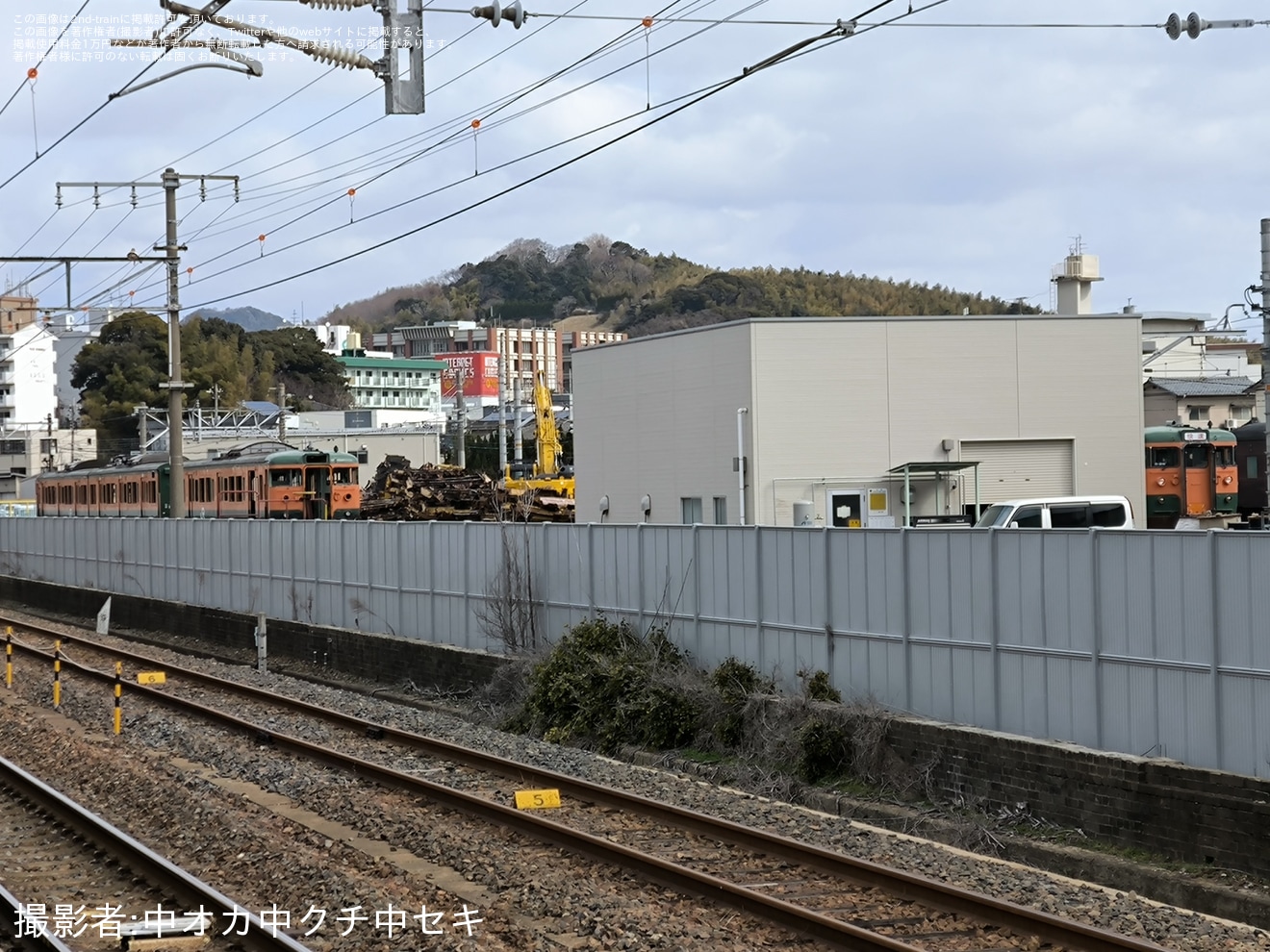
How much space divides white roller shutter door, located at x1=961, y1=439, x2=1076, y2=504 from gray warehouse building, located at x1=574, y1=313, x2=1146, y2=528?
3 cm

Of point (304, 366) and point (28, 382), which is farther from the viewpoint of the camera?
point (304, 366)

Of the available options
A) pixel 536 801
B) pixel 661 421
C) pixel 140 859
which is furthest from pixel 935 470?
pixel 140 859

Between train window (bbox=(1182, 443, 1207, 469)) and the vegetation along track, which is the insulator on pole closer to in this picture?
the vegetation along track

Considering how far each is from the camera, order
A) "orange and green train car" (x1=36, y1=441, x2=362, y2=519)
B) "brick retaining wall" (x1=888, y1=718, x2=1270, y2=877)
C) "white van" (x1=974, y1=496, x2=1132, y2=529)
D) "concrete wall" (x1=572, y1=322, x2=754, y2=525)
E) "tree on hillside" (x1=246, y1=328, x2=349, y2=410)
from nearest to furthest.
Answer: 1. "brick retaining wall" (x1=888, y1=718, x2=1270, y2=877)
2. "white van" (x1=974, y1=496, x2=1132, y2=529)
3. "concrete wall" (x1=572, y1=322, x2=754, y2=525)
4. "orange and green train car" (x1=36, y1=441, x2=362, y2=519)
5. "tree on hillside" (x1=246, y1=328, x2=349, y2=410)

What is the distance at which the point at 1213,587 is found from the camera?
1116cm

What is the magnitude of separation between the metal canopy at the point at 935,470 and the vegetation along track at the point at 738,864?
17939 millimetres

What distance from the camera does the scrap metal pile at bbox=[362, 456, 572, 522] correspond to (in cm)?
4919

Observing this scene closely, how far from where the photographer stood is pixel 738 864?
10.9 metres

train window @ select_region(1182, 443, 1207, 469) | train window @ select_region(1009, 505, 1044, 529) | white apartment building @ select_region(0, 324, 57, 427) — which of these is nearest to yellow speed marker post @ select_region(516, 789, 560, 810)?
train window @ select_region(1009, 505, 1044, 529)

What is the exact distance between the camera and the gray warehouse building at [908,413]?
34.9 meters

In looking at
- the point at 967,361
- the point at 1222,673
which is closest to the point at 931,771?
the point at 1222,673

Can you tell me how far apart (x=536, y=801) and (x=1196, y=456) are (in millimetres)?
35896

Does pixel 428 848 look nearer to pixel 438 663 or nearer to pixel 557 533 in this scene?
pixel 557 533

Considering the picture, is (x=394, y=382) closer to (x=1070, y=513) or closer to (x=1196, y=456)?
(x=1196, y=456)
